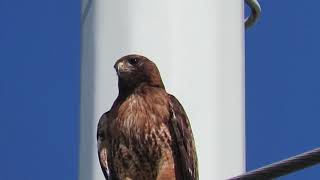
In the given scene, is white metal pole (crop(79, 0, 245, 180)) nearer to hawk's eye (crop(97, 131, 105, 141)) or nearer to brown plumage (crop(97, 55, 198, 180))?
hawk's eye (crop(97, 131, 105, 141))

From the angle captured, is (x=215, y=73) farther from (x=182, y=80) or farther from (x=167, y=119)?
Answer: (x=167, y=119)

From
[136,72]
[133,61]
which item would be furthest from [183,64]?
[136,72]

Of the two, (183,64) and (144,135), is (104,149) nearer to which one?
(144,135)

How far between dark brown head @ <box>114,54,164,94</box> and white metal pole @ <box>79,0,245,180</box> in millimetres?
90

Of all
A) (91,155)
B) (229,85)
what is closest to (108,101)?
(91,155)

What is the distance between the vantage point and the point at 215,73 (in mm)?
4945

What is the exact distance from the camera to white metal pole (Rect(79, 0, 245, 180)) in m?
4.93

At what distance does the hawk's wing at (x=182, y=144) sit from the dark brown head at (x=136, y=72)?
8.9 inches

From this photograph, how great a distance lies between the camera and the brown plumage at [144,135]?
5359mm

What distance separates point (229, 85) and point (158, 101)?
0.69 m
